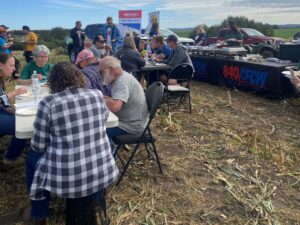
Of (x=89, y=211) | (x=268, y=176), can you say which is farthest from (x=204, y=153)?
(x=89, y=211)

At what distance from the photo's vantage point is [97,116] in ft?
7.41

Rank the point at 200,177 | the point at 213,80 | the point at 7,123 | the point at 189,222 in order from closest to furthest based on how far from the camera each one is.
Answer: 1. the point at 189,222
2. the point at 7,123
3. the point at 200,177
4. the point at 213,80

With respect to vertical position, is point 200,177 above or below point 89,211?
below

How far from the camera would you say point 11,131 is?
132 inches

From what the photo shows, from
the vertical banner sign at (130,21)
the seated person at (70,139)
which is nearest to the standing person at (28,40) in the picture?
the vertical banner sign at (130,21)

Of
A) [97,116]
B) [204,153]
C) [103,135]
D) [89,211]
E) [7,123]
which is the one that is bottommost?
[204,153]

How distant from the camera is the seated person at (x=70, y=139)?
2135 millimetres

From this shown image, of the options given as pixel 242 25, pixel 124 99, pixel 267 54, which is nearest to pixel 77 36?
pixel 267 54

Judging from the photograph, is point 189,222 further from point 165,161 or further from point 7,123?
point 7,123

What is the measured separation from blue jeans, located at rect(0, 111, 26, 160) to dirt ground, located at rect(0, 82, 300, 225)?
0.27 m

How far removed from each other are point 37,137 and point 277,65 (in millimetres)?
6127

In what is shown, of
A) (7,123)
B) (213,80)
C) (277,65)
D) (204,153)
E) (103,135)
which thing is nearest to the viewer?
(103,135)

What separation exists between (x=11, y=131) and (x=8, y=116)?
6.6 inches

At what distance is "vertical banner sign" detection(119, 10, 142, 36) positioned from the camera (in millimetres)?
12984
